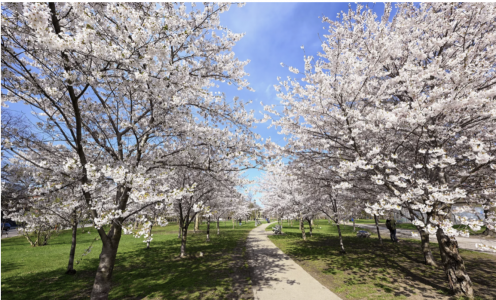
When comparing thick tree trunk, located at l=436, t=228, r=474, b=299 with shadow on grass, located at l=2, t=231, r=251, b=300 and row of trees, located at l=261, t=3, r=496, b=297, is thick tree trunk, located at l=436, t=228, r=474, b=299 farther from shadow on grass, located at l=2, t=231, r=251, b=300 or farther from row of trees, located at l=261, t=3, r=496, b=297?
shadow on grass, located at l=2, t=231, r=251, b=300

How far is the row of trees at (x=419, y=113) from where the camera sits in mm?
5387

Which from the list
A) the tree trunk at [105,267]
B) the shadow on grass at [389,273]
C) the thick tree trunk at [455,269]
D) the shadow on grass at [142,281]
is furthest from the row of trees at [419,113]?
the shadow on grass at [142,281]

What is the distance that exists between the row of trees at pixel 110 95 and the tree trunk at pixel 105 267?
0.07 ft

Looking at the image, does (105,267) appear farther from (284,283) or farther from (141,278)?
(284,283)

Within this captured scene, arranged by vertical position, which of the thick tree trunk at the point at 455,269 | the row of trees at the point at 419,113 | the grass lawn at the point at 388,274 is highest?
the row of trees at the point at 419,113

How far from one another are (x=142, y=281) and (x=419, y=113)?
11.2 meters

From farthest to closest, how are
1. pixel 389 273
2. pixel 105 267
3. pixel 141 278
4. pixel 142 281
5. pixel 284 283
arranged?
1. pixel 141 278
2. pixel 389 273
3. pixel 142 281
4. pixel 284 283
5. pixel 105 267

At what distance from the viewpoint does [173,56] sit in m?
5.67

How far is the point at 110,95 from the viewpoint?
5641mm

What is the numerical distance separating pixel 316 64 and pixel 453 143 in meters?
5.21

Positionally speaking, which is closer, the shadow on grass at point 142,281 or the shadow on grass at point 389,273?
the shadow on grass at point 389,273

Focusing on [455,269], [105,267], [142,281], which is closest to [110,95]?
[105,267]

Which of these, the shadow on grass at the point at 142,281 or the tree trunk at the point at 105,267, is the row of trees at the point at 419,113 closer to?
the tree trunk at the point at 105,267

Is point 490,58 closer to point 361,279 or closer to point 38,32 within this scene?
point 361,279
